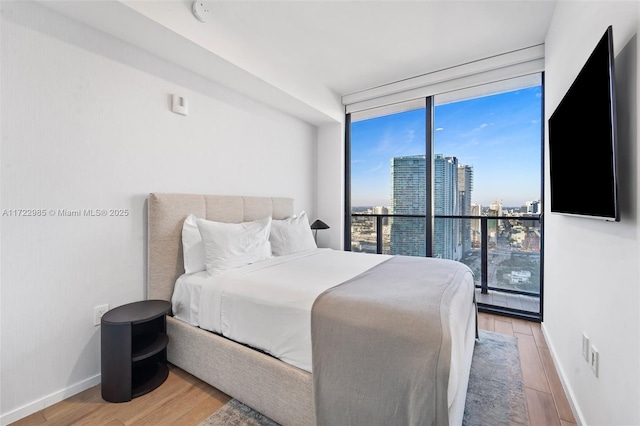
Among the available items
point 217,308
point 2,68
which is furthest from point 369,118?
point 2,68

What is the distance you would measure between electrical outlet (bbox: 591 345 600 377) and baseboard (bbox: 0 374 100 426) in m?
2.89

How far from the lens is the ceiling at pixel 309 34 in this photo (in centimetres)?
195

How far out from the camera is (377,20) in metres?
2.40

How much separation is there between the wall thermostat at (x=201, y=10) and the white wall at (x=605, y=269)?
2304mm

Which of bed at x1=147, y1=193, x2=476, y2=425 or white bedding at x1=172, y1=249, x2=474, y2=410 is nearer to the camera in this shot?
bed at x1=147, y1=193, x2=476, y2=425

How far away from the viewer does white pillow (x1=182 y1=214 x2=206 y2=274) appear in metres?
2.23

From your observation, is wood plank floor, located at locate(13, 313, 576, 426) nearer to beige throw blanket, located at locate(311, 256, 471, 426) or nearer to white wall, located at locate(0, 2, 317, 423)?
white wall, located at locate(0, 2, 317, 423)

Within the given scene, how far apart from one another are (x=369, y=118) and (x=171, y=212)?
3175mm

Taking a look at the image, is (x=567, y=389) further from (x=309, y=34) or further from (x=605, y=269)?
(x=309, y=34)

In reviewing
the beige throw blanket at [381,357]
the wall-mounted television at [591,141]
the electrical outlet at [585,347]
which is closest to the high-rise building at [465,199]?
the wall-mounted television at [591,141]

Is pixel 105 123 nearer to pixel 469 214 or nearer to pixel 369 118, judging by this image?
pixel 369 118

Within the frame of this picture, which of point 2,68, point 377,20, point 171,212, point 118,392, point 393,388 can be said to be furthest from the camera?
point 377,20

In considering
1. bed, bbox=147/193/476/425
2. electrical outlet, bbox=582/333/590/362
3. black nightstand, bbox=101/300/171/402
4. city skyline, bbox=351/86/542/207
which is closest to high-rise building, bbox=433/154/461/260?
city skyline, bbox=351/86/542/207

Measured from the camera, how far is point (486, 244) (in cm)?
365
